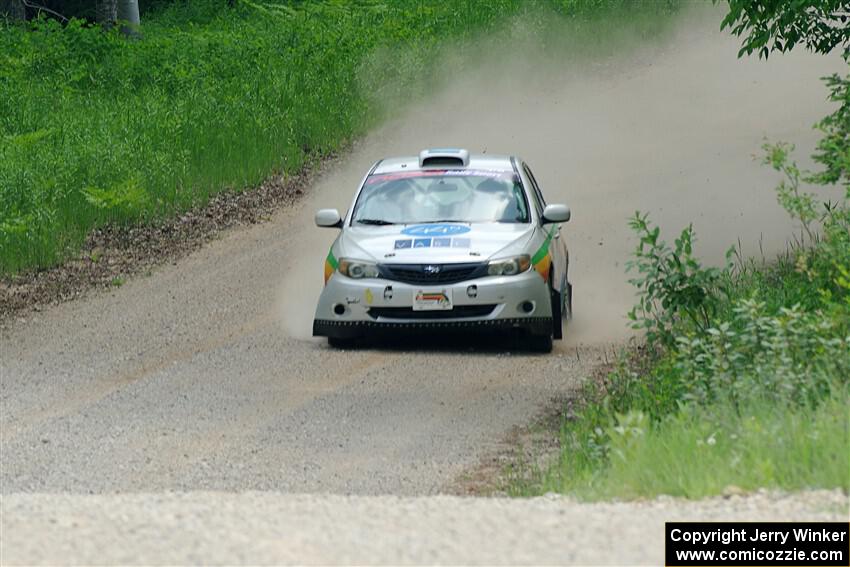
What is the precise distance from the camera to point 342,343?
14242mm

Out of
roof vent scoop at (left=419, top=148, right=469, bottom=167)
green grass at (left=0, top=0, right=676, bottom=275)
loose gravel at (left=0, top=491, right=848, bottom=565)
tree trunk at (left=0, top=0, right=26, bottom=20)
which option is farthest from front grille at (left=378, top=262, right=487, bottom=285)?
tree trunk at (left=0, top=0, right=26, bottom=20)

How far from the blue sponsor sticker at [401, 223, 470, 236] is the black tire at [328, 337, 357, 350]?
44.2 inches

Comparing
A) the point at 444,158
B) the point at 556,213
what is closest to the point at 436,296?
the point at 556,213

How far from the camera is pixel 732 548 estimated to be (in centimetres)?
646

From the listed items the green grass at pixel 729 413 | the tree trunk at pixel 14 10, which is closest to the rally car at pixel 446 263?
the green grass at pixel 729 413

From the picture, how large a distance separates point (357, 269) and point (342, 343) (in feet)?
2.36

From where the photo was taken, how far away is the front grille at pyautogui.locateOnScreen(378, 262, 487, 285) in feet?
45.1

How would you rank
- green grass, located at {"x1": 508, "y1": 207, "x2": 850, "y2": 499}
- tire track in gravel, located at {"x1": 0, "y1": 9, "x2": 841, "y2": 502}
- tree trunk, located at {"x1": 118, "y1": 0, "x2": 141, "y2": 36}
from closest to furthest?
1. green grass, located at {"x1": 508, "y1": 207, "x2": 850, "y2": 499}
2. tire track in gravel, located at {"x1": 0, "y1": 9, "x2": 841, "y2": 502}
3. tree trunk, located at {"x1": 118, "y1": 0, "x2": 141, "y2": 36}

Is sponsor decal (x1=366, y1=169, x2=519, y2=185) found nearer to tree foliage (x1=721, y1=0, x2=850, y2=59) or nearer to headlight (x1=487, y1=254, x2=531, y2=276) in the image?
headlight (x1=487, y1=254, x2=531, y2=276)

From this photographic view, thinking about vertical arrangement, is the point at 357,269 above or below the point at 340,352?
above

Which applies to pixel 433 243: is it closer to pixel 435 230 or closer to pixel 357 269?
pixel 435 230

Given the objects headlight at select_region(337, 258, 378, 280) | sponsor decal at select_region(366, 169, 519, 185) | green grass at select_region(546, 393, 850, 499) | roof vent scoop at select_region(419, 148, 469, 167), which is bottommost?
headlight at select_region(337, 258, 378, 280)

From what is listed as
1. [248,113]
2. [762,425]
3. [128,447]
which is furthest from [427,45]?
[762,425]

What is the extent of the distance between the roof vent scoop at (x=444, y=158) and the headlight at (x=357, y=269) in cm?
183
